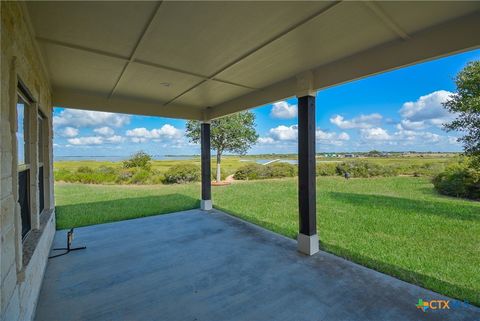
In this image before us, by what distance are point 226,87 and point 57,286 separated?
375 cm

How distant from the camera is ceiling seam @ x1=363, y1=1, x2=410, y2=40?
6.28ft

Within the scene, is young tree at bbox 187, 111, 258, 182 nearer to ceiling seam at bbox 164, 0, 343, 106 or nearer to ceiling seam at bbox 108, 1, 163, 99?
ceiling seam at bbox 108, 1, 163, 99

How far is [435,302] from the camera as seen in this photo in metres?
2.33

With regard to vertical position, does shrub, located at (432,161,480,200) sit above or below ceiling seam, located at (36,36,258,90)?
below

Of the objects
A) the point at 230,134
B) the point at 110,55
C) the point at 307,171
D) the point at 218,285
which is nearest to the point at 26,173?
the point at 110,55

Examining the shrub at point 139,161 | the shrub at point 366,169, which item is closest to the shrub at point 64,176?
the shrub at point 139,161

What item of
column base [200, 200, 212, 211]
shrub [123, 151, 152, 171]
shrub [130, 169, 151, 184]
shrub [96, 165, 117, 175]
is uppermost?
shrub [123, 151, 152, 171]

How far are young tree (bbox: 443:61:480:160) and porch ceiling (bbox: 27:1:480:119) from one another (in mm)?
5960

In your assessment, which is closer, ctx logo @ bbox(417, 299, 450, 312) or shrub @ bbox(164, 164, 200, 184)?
ctx logo @ bbox(417, 299, 450, 312)

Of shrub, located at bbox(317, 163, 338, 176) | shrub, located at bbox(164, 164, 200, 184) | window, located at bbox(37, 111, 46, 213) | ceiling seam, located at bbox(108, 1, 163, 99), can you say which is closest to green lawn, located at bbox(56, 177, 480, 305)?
window, located at bbox(37, 111, 46, 213)

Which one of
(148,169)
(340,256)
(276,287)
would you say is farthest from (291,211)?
(148,169)

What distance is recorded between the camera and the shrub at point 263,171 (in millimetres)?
15430

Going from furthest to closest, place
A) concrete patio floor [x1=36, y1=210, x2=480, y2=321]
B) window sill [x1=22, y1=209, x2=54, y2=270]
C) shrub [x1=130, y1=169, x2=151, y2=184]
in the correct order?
Answer: 1. shrub [x1=130, y1=169, x2=151, y2=184]
2. concrete patio floor [x1=36, y1=210, x2=480, y2=321]
3. window sill [x1=22, y1=209, x2=54, y2=270]

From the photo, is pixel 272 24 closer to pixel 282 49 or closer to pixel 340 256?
pixel 282 49
